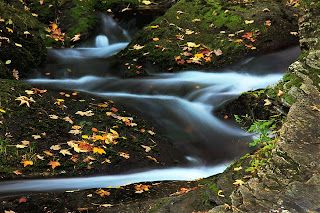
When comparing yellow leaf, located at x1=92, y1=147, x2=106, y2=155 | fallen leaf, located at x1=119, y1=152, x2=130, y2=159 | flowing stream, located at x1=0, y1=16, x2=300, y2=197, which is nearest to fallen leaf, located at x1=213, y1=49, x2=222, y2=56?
flowing stream, located at x1=0, y1=16, x2=300, y2=197

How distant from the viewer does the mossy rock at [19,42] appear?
7488 mm

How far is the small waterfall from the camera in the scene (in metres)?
10.7

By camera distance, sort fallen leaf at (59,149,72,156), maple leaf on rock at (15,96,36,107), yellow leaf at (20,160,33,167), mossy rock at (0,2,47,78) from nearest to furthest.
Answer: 1. yellow leaf at (20,160,33,167)
2. fallen leaf at (59,149,72,156)
3. maple leaf on rock at (15,96,36,107)
4. mossy rock at (0,2,47,78)

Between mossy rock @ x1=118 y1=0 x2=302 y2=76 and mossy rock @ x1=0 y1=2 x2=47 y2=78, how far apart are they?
6.55 ft

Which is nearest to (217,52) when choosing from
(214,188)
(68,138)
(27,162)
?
(68,138)

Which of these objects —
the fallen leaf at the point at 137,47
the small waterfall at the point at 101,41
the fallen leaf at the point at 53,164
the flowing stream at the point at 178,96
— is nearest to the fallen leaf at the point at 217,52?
the flowing stream at the point at 178,96

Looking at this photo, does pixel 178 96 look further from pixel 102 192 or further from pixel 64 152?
pixel 102 192

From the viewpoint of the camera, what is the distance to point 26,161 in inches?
176

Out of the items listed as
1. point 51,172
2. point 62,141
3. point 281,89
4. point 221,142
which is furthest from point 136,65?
point 281,89

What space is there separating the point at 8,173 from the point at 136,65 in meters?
4.51

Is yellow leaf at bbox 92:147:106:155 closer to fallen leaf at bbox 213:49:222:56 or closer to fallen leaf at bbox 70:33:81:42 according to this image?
fallen leaf at bbox 213:49:222:56

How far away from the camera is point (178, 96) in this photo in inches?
281

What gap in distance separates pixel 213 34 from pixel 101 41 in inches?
141

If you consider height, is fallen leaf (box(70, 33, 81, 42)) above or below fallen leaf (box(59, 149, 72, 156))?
above
